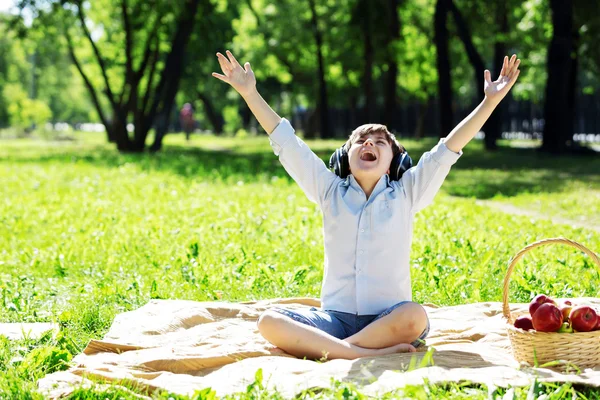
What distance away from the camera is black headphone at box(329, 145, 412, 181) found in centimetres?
531

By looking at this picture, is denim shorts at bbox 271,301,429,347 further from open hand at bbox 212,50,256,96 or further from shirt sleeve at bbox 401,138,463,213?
open hand at bbox 212,50,256,96

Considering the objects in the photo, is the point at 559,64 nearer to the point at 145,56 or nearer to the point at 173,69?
the point at 173,69

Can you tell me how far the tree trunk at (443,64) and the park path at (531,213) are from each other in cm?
1211

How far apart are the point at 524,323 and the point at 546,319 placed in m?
0.19

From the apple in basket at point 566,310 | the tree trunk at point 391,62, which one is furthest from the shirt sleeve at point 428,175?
the tree trunk at point 391,62

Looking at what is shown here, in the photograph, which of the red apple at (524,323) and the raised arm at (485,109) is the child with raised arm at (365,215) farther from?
the red apple at (524,323)

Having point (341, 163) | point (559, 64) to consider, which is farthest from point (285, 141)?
point (559, 64)

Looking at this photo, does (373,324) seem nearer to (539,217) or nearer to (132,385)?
(132,385)

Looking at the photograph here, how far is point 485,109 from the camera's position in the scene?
5.09 meters

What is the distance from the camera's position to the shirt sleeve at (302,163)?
5.27 metres

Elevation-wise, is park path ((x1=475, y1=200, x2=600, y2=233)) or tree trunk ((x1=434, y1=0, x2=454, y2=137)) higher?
tree trunk ((x1=434, y1=0, x2=454, y2=137))

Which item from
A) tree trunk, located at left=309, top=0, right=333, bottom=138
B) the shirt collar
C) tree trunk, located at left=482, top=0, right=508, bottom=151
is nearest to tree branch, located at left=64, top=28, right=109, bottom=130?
tree trunk, located at left=309, top=0, right=333, bottom=138

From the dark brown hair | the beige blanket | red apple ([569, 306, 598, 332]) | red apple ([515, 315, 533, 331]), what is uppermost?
the dark brown hair

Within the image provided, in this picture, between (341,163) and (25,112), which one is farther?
(25,112)
